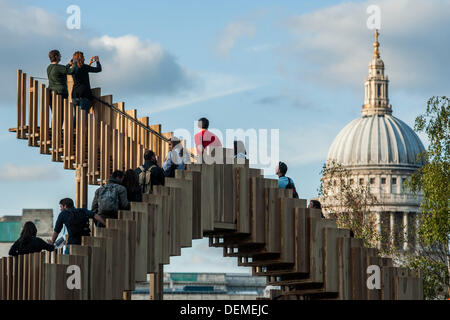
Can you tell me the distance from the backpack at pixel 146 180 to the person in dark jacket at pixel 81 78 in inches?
190

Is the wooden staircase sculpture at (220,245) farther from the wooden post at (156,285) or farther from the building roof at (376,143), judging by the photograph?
the building roof at (376,143)

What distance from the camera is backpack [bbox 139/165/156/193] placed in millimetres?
25984

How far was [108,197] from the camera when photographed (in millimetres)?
24594

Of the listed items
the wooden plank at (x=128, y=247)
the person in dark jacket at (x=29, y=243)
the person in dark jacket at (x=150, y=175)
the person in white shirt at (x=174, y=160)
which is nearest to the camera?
the wooden plank at (x=128, y=247)

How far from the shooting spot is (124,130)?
33.2 meters

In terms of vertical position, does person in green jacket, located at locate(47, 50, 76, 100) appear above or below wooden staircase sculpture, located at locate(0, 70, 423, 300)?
above

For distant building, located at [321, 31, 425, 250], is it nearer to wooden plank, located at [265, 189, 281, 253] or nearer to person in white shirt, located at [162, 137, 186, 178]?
wooden plank, located at [265, 189, 281, 253]

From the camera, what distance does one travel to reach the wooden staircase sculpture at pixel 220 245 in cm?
2434

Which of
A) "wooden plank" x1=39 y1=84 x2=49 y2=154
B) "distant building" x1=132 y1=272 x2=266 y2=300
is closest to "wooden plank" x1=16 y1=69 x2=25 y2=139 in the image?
"wooden plank" x1=39 y1=84 x2=49 y2=154

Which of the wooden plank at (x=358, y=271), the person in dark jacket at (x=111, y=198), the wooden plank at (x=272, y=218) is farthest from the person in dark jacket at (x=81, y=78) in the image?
the wooden plank at (x=358, y=271)

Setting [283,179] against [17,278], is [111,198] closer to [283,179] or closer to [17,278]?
[17,278]

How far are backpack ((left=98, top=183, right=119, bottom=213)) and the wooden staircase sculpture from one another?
265 mm

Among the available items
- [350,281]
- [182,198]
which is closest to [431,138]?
[350,281]

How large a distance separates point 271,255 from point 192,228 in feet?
7.58
